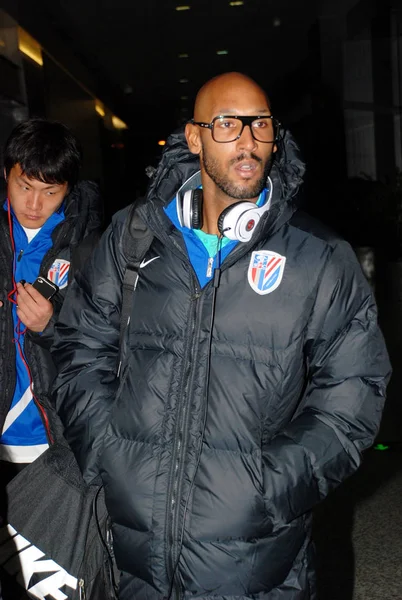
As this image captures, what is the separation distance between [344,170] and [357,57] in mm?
1571

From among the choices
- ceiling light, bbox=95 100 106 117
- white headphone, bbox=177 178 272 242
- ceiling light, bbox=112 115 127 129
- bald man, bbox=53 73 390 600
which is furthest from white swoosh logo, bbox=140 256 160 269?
ceiling light, bbox=95 100 106 117

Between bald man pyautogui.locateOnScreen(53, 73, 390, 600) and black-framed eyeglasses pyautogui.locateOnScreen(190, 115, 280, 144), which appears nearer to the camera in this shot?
bald man pyautogui.locateOnScreen(53, 73, 390, 600)

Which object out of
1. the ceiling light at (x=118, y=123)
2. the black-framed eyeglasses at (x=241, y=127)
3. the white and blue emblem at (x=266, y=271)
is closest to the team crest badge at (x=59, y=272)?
the black-framed eyeglasses at (x=241, y=127)

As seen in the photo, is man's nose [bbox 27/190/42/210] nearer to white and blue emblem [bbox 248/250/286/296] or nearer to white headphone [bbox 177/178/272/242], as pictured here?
white headphone [bbox 177/178/272/242]

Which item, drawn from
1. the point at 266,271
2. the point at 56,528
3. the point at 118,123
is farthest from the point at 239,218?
the point at 118,123

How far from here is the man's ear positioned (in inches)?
95.0

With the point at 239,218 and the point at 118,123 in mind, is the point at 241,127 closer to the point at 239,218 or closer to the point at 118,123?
the point at 239,218

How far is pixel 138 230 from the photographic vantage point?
7.41 feet

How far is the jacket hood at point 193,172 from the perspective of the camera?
7.22ft

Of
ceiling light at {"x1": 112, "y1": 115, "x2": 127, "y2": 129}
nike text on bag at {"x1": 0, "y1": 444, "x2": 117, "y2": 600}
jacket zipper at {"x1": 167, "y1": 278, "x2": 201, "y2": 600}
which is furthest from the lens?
ceiling light at {"x1": 112, "y1": 115, "x2": 127, "y2": 129}

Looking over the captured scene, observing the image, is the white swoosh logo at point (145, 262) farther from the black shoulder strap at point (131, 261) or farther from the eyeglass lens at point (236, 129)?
the eyeglass lens at point (236, 129)

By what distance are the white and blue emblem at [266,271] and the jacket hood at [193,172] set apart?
145 millimetres

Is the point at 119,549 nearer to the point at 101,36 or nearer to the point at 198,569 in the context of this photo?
the point at 198,569

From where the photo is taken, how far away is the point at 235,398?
1.99 m
